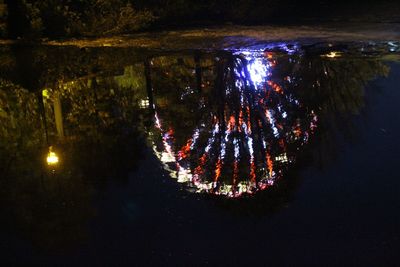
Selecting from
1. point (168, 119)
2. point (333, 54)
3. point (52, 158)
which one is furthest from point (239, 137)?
point (333, 54)

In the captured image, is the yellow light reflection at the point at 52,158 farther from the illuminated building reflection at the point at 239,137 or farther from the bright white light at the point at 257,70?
the bright white light at the point at 257,70

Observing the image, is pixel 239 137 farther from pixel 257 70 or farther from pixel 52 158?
pixel 257 70

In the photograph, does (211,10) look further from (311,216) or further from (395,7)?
(311,216)

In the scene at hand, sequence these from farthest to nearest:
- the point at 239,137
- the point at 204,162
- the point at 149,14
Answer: the point at 149,14
the point at 239,137
the point at 204,162

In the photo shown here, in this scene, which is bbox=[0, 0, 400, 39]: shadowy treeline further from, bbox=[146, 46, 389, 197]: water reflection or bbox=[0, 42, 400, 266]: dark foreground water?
bbox=[146, 46, 389, 197]: water reflection

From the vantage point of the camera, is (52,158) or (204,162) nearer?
(204,162)

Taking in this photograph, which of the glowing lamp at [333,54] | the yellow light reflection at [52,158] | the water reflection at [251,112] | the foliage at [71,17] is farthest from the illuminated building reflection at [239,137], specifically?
the foliage at [71,17]

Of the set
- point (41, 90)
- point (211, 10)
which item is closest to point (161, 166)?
point (41, 90)
